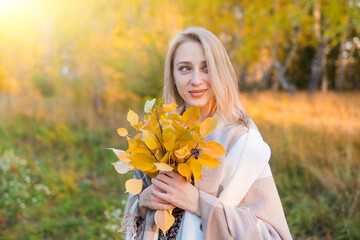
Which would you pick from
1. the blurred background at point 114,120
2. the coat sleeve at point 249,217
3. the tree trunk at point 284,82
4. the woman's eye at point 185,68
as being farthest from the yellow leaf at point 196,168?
the tree trunk at point 284,82

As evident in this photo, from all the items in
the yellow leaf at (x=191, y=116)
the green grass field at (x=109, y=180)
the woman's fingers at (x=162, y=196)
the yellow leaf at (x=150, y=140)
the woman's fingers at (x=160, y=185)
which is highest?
the yellow leaf at (x=191, y=116)

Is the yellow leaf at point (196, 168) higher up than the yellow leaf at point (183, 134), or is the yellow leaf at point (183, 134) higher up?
the yellow leaf at point (183, 134)

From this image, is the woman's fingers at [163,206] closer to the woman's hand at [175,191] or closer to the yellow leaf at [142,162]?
the woman's hand at [175,191]

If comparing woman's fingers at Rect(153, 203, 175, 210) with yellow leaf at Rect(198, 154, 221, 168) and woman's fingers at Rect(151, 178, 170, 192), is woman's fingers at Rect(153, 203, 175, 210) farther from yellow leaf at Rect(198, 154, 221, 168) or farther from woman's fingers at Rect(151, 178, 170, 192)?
yellow leaf at Rect(198, 154, 221, 168)

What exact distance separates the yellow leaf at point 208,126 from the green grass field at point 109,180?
1289 millimetres

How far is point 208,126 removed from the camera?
42.1 inches

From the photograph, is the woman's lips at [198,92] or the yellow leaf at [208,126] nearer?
the yellow leaf at [208,126]

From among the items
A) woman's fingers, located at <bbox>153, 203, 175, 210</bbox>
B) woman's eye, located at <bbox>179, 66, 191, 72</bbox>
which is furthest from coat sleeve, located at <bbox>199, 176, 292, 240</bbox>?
woman's eye, located at <bbox>179, 66, 191, 72</bbox>

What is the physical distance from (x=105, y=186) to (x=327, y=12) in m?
7.18

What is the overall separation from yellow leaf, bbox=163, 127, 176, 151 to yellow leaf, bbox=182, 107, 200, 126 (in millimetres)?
91

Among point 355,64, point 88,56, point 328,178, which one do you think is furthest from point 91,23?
point 328,178

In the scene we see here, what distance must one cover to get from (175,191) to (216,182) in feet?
0.68

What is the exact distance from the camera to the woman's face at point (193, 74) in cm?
150

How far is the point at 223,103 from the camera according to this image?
149 cm
